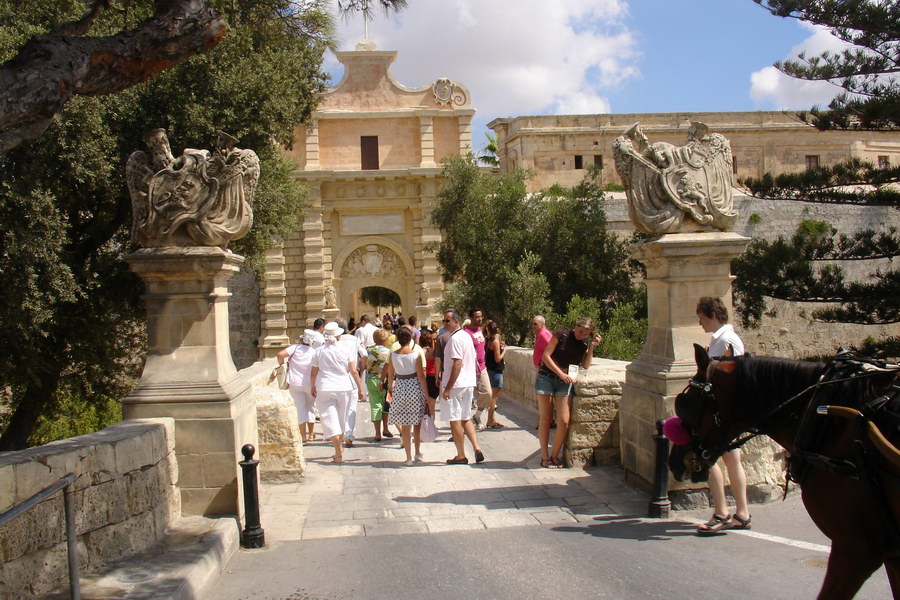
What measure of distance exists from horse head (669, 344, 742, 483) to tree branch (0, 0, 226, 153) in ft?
13.5

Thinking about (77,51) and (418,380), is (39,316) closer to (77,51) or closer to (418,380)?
(418,380)

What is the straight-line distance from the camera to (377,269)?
98.6 ft

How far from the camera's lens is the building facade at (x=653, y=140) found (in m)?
36.0

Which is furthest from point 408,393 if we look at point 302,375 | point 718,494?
point 718,494

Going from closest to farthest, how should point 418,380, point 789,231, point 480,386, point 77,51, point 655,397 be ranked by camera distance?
1. point 77,51
2. point 655,397
3. point 418,380
4. point 480,386
5. point 789,231

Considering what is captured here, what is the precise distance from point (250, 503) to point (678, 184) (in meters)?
4.30

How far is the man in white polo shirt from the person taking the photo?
8.33 metres

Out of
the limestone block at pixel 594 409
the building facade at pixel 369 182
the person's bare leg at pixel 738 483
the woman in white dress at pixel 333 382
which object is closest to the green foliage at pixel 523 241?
the building facade at pixel 369 182

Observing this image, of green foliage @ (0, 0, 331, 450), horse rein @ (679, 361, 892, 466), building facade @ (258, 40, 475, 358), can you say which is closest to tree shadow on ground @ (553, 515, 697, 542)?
horse rein @ (679, 361, 892, 466)

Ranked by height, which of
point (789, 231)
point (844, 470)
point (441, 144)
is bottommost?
point (844, 470)

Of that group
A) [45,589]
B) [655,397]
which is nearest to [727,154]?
[655,397]

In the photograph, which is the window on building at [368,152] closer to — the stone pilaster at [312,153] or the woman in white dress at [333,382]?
the stone pilaster at [312,153]

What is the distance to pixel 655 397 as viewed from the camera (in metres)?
6.58

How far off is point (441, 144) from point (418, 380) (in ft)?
71.1
